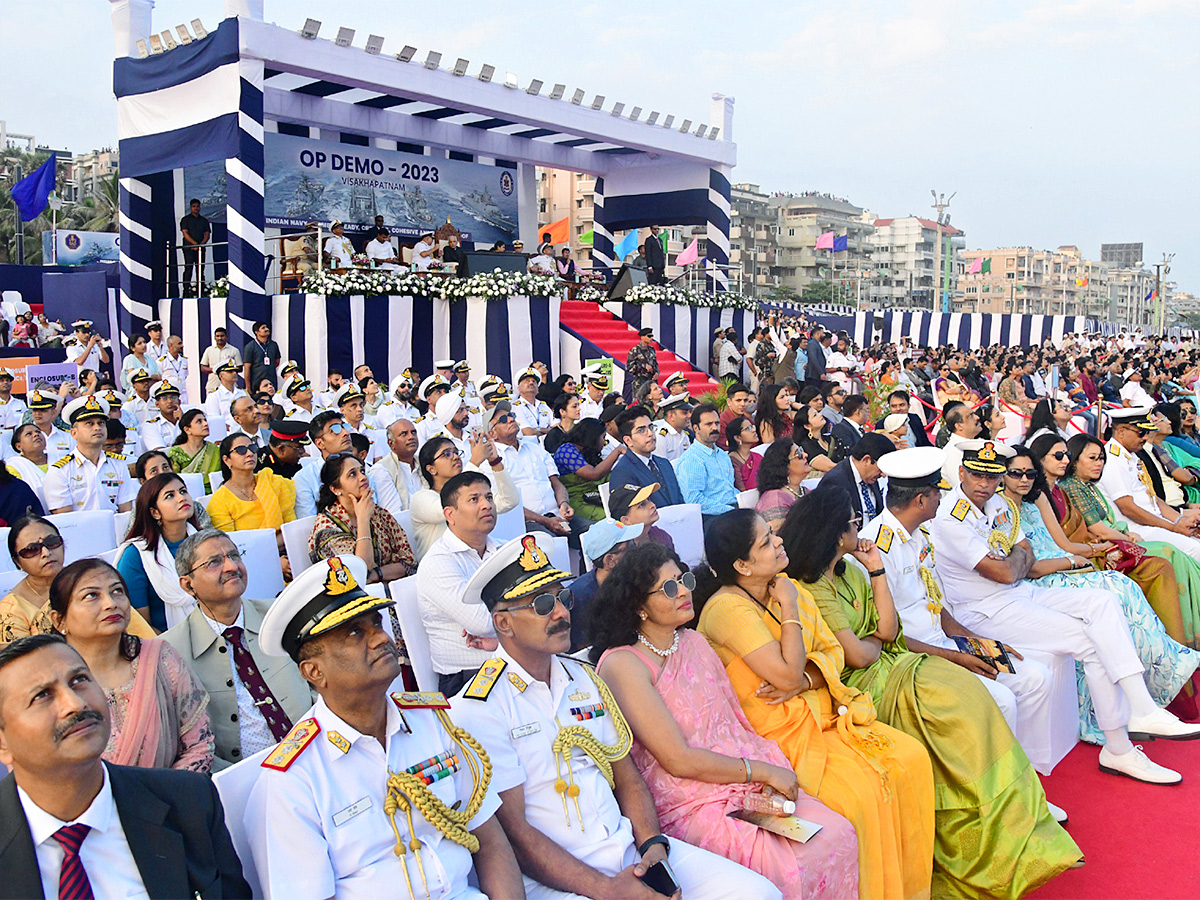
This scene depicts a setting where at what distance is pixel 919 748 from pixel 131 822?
2.27 meters

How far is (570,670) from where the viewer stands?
2557 mm

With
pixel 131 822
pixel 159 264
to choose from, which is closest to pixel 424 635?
pixel 131 822

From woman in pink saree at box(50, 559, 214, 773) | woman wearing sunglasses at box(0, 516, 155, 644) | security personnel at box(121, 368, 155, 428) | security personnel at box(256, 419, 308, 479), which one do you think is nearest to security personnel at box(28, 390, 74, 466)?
security personnel at box(121, 368, 155, 428)

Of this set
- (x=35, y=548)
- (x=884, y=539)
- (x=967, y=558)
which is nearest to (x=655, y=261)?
(x=967, y=558)

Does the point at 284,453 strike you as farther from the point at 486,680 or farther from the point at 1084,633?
the point at 1084,633

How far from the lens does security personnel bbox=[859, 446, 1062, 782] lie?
3.69 metres

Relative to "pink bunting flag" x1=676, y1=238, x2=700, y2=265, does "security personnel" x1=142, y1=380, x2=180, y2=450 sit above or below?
below

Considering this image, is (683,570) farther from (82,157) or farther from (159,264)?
(82,157)

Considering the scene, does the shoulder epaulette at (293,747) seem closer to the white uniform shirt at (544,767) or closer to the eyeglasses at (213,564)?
the white uniform shirt at (544,767)

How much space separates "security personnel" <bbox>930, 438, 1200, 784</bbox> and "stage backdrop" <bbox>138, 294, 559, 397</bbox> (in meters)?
8.74

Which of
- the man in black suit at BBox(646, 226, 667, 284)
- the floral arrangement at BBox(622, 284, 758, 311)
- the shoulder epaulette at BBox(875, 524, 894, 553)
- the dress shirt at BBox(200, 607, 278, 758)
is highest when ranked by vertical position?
the man in black suit at BBox(646, 226, 667, 284)

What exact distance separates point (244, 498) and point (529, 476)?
1.78 m

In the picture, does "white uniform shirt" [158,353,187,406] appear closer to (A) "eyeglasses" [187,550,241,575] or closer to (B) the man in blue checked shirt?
(B) the man in blue checked shirt

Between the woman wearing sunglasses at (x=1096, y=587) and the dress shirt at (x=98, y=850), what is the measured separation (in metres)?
3.69
